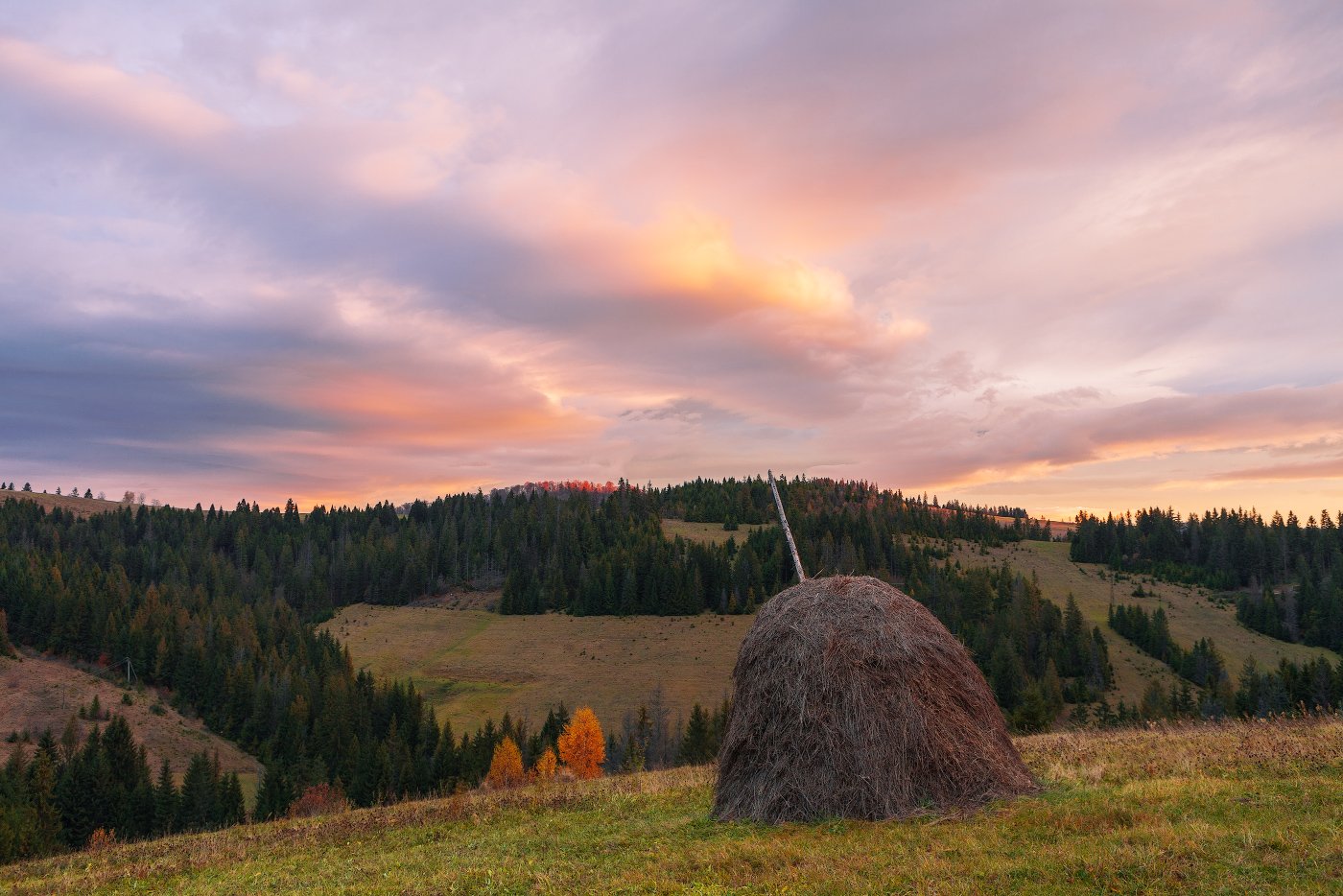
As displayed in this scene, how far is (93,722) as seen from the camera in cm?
9531

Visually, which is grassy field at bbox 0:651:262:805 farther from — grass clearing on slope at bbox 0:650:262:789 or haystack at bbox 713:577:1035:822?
haystack at bbox 713:577:1035:822

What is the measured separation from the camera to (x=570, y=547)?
185375mm

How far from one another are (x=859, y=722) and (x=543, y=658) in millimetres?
124156

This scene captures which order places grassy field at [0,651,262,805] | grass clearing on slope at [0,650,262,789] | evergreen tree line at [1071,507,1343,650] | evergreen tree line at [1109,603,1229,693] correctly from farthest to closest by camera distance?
evergreen tree line at [1071,507,1343,650], evergreen tree line at [1109,603,1229,693], grass clearing on slope at [0,650,262,789], grassy field at [0,651,262,805]

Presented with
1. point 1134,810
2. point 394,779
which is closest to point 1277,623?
point 394,779

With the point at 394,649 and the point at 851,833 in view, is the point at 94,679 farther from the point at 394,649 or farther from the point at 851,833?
the point at 851,833

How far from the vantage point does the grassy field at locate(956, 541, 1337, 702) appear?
418ft

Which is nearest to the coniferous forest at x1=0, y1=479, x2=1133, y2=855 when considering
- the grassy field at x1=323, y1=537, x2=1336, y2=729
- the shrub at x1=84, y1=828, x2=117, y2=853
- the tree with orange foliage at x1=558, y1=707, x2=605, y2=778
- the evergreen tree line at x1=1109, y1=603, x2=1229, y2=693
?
the tree with orange foliage at x1=558, y1=707, x2=605, y2=778

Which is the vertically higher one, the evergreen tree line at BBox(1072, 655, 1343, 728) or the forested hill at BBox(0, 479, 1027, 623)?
the forested hill at BBox(0, 479, 1027, 623)

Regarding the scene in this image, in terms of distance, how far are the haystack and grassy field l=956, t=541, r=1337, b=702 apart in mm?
121614

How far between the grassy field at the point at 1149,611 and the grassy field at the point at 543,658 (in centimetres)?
6561

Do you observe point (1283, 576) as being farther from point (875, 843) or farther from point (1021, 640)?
point (875, 843)

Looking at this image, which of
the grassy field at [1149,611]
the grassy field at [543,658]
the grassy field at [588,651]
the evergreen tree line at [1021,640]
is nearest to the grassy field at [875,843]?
the evergreen tree line at [1021,640]

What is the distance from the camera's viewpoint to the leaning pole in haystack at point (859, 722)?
1385 centimetres
